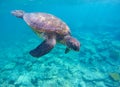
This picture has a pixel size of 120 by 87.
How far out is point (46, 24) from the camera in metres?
6.19

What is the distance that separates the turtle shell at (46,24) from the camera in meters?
6.04

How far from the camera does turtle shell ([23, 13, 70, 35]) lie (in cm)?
604

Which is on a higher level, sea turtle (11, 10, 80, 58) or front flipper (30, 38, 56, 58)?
sea turtle (11, 10, 80, 58)

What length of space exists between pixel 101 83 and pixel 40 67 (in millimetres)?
4384

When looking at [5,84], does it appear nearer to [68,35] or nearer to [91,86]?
[91,86]

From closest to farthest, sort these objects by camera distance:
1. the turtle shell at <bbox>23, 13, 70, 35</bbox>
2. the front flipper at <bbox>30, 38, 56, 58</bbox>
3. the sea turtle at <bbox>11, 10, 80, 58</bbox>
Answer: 1. the front flipper at <bbox>30, 38, 56, 58</bbox>
2. the sea turtle at <bbox>11, 10, 80, 58</bbox>
3. the turtle shell at <bbox>23, 13, 70, 35</bbox>

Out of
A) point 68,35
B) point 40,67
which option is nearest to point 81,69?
point 40,67

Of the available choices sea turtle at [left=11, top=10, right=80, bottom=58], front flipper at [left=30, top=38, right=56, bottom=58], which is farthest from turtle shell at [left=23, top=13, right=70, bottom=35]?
front flipper at [left=30, top=38, right=56, bottom=58]

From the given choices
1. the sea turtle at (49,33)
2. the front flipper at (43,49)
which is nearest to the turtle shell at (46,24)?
the sea turtle at (49,33)

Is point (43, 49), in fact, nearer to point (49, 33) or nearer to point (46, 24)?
point (49, 33)

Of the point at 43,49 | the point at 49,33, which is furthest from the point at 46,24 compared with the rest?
the point at 43,49

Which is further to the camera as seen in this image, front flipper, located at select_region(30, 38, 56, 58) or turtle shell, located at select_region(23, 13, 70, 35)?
turtle shell, located at select_region(23, 13, 70, 35)

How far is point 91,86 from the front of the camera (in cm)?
1053

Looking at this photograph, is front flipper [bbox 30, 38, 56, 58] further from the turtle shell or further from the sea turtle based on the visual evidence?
the turtle shell
